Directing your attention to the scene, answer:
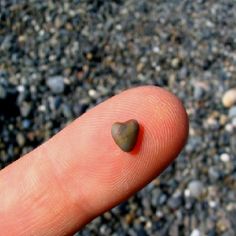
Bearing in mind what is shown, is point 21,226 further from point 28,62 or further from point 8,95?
point 28,62

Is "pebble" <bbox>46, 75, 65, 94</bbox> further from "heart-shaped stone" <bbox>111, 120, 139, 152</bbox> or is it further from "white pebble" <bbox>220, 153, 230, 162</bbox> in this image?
"heart-shaped stone" <bbox>111, 120, 139, 152</bbox>

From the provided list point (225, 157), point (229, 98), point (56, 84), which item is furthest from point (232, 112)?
point (56, 84)

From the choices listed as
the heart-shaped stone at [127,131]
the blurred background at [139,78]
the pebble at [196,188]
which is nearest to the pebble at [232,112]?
the blurred background at [139,78]

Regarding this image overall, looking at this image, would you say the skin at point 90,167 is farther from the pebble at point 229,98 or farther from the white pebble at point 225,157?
the pebble at point 229,98

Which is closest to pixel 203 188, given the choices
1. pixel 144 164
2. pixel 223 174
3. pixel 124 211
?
pixel 223 174

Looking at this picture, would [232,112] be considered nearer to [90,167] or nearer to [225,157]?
[225,157]

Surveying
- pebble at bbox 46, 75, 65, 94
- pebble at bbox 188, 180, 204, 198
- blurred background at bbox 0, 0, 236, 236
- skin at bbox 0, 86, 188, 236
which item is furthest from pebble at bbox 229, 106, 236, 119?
skin at bbox 0, 86, 188, 236

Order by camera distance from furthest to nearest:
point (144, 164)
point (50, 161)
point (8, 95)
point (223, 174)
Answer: point (8, 95)
point (223, 174)
point (50, 161)
point (144, 164)
